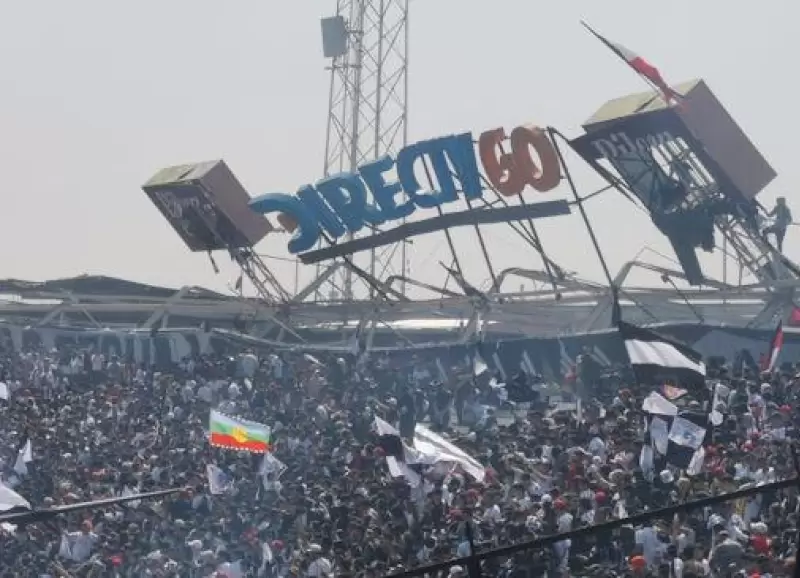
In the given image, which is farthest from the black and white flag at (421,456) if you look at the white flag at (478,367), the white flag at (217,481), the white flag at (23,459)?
the white flag at (23,459)

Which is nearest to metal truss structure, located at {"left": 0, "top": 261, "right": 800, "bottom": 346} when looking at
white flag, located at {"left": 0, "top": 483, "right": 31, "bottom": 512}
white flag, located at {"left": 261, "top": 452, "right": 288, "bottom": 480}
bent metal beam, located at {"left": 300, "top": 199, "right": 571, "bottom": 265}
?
bent metal beam, located at {"left": 300, "top": 199, "right": 571, "bottom": 265}

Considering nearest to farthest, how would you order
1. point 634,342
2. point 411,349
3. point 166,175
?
point 634,342 < point 411,349 < point 166,175

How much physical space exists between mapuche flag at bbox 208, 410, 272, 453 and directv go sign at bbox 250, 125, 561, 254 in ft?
26.5

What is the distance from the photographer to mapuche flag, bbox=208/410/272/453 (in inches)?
907

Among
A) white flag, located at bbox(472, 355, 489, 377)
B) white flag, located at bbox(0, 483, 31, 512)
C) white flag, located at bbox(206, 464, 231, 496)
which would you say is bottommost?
white flag, located at bbox(206, 464, 231, 496)

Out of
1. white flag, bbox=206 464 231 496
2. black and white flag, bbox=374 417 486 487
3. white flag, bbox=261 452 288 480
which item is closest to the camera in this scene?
black and white flag, bbox=374 417 486 487

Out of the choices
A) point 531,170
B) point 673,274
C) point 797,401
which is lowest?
point 797,401

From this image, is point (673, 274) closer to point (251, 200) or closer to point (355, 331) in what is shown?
point (355, 331)

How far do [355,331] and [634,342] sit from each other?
16.8m

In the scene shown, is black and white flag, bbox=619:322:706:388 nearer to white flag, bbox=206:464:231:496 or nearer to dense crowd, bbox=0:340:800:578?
dense crowd, bbox=0:340:800:578

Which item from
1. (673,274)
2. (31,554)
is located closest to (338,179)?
(673,274)

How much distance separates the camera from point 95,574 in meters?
21.2

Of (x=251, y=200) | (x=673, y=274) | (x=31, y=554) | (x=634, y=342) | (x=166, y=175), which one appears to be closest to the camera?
(x=634, y=342)

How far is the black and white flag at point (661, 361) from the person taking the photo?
16.3 metres
